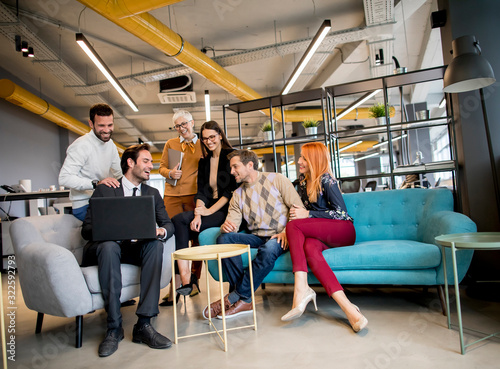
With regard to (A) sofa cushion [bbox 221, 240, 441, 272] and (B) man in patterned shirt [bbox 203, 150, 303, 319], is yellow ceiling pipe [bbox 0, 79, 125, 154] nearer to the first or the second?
(B) man in patterned shirt [bbox 203, 150, 303, 319]

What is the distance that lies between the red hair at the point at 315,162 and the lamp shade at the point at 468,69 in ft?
3.20

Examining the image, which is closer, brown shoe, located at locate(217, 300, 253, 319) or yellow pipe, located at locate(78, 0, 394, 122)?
brown shoe, located at locate(217, 300, 253, 319)

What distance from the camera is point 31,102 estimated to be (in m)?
6.77

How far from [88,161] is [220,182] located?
104 cm

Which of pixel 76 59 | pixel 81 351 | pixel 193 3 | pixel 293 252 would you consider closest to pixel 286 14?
pixel 193 3

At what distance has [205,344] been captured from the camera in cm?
201

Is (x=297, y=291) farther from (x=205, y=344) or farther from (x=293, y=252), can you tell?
(x=205, y=344)

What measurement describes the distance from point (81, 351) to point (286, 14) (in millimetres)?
5467

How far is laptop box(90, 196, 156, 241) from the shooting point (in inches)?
81.2

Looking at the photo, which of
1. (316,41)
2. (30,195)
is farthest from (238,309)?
(30,195)

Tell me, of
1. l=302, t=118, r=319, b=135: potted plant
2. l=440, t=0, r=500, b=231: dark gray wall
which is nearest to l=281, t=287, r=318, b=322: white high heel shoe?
l=440, t=0, r=500, b=231: dark gray wall

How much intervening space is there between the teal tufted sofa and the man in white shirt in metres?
0.92

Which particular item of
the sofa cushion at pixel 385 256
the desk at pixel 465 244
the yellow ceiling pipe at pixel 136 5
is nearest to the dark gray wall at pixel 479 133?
the sofa cushion at pixel 385 256

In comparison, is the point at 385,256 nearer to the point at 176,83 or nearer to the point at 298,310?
the point at 298,310
